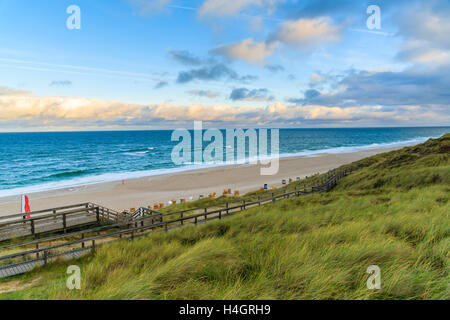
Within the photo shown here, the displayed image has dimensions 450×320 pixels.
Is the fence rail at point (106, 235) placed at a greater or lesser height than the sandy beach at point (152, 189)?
greater

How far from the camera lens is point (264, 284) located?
381cm

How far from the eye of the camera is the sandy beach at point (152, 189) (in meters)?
30.4

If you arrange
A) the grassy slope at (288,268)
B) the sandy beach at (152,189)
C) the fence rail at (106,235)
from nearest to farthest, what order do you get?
the grassy slope at (288,268)
the fence rail at (106,235)
the sandy beach at (152,189)

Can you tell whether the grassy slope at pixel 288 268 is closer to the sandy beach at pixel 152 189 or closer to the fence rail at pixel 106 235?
the fence rail at pixel 106 235

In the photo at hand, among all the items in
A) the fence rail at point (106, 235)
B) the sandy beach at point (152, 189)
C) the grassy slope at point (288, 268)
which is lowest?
the sandy beach at point (152, 189)

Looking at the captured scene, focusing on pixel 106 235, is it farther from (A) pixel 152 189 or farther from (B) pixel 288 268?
(A) pixel 152 189

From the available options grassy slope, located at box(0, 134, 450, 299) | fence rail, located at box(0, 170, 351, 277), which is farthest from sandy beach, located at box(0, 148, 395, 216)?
grassy slope, located at box(0, 134, 450, 299)

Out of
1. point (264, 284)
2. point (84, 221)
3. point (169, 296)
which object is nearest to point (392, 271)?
point (264, 284)

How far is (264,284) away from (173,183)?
3846 cm

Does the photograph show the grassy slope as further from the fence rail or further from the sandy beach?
the sandy beach

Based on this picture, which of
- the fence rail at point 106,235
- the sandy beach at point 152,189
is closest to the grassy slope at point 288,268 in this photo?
the fence rail at point 106,235

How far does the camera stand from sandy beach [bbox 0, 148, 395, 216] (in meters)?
30.4
